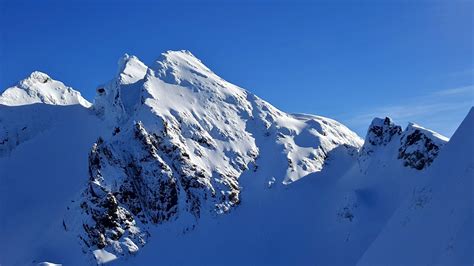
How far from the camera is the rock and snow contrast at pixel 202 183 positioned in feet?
187

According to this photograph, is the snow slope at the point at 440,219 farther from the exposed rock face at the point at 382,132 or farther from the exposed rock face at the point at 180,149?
the exposed rock face at the point at 382,132

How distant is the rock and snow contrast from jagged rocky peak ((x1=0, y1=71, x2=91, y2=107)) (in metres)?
11.5

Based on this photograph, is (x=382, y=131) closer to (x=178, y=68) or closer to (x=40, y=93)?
(x=178, y=68)

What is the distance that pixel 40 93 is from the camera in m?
96.6

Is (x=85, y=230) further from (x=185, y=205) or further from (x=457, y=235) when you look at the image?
(x=457, y=235)

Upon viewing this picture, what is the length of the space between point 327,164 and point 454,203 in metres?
48.7

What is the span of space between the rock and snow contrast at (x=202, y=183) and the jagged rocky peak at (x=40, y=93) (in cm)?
1147

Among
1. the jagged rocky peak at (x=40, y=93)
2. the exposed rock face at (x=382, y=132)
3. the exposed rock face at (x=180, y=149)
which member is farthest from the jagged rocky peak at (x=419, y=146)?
the jagged rocky peak at (x=40, y=93)

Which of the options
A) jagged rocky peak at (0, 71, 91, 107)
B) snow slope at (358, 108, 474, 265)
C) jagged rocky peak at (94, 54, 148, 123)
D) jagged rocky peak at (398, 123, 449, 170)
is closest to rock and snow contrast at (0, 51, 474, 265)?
jagged rocky peak at (398, 123, 449, 170)

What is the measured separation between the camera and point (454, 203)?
72.0 feet

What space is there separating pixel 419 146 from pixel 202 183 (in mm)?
29492

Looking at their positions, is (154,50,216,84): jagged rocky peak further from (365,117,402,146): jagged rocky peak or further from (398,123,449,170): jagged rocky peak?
(398,123,449,170): jagged rocky peak

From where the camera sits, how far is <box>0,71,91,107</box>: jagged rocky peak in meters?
92.9

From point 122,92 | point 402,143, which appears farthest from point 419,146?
point 122,92
